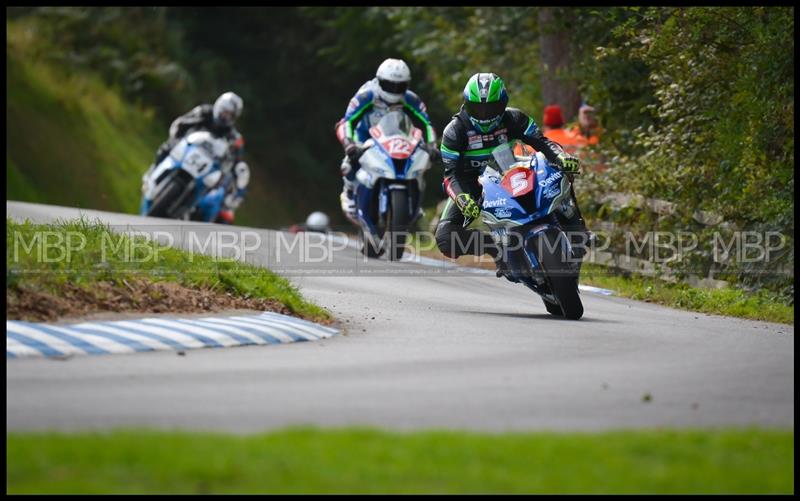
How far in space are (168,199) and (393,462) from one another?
62.6 feet

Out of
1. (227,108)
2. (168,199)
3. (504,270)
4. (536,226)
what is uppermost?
(227,108)

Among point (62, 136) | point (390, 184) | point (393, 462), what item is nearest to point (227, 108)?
point (390, 184)

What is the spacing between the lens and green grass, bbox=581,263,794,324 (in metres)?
14.5

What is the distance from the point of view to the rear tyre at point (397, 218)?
18672 mm

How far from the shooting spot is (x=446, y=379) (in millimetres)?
8680

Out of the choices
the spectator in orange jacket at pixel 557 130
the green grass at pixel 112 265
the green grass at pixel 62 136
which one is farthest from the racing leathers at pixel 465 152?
the green grass at pixel 62 136

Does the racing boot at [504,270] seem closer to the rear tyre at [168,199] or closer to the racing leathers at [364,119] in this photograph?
the racing leathers at [364,119]

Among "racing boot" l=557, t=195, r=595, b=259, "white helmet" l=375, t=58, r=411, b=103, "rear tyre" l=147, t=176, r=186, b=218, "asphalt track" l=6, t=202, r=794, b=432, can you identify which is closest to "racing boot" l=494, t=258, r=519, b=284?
"asphalt track" l=6, t=202, r=794, b=432

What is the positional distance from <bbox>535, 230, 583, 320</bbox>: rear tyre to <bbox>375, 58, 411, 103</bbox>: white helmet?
6806mm

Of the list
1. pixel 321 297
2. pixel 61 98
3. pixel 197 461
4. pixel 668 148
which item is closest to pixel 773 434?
pixel 197 461

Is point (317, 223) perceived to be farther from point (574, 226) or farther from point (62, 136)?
point (574, 226)

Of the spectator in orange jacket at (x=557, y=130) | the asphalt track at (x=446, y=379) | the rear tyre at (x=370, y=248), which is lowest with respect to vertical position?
the asphalt track at (x=446, y=379)

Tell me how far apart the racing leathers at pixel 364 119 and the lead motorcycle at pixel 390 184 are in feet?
0.39

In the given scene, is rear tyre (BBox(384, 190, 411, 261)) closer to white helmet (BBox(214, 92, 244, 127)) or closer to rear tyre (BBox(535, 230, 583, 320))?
rear tyre (BBox(535, 230, 583, 320))
